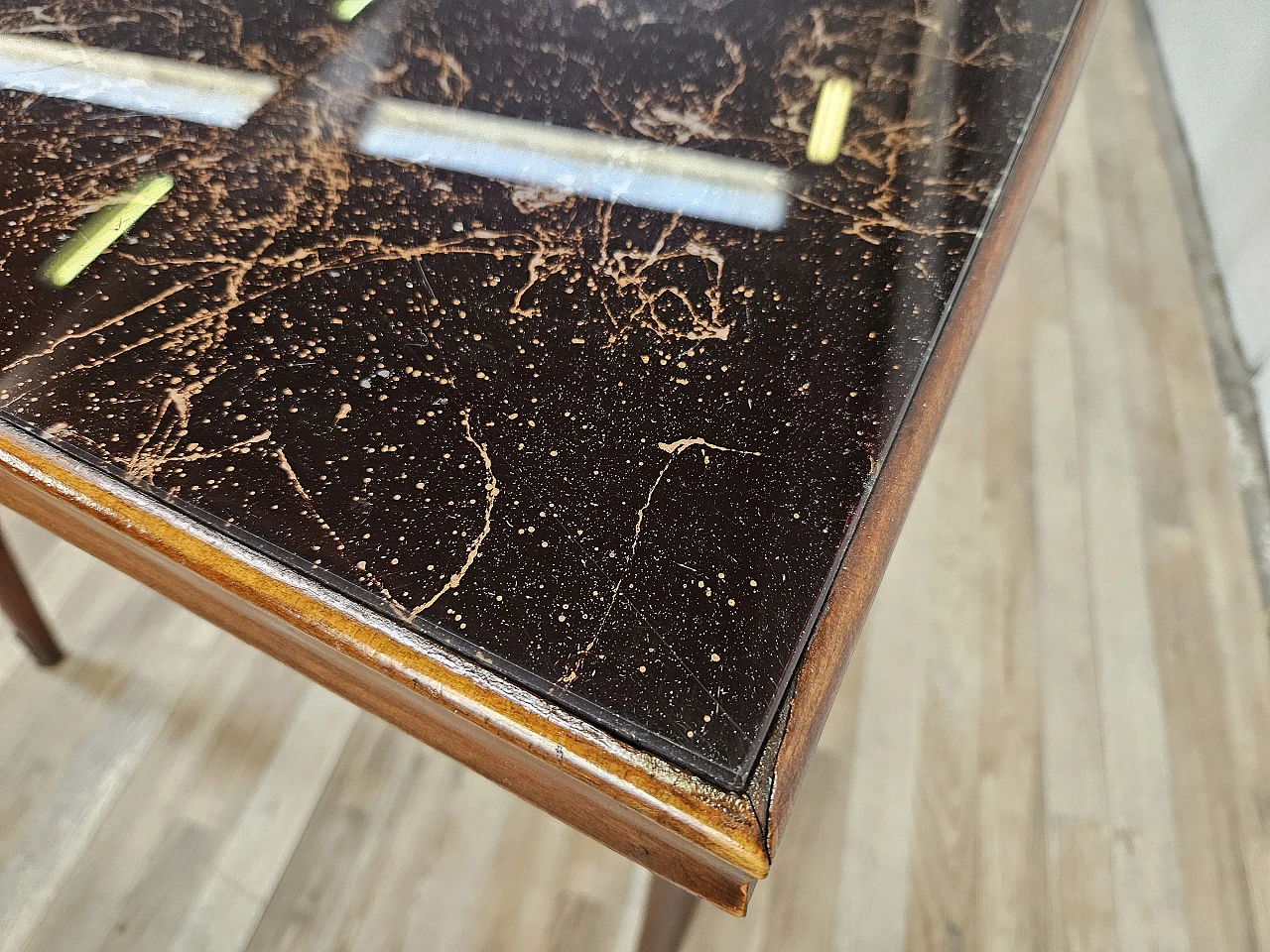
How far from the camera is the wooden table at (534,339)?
0.44 m

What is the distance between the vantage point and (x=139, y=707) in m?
1.02

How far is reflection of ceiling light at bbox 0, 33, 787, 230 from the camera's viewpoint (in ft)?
2.16

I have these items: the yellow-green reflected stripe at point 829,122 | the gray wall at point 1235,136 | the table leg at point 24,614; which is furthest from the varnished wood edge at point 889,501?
the gray wall at point 1235,136

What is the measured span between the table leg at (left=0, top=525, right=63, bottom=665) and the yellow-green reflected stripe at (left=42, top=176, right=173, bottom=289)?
1.38ft

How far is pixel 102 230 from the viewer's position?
601mm

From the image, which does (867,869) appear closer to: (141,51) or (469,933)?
(469,933)

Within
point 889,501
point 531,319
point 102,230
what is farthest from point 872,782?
point 102,230

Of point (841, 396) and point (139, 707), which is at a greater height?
point (841, 396)

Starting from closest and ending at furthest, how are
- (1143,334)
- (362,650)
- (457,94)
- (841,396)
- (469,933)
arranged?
(362,650)
(841,396)
(457,94)
(469,933)
(1143,334)

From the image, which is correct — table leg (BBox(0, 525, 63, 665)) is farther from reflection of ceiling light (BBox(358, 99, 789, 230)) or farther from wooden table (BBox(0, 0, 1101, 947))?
reflection of ceiling light (BBox(358, 99, 789, 230))

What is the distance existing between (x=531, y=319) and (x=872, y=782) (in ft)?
2.36

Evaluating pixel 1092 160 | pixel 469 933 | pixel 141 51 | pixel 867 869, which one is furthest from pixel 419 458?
pixel 1092 160

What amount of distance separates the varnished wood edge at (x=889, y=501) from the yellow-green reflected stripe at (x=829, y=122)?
138 mm

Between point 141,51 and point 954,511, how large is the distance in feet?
3.60
